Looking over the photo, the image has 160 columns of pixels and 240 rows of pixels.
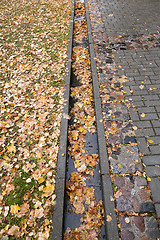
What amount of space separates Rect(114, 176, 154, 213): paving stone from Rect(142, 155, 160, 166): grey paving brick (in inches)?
14.3

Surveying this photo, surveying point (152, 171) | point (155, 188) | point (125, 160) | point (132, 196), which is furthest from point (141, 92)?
point (132, 196)

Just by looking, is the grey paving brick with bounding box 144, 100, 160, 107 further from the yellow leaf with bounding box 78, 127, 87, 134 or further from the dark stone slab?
the dark stone slab

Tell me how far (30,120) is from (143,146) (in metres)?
2.70

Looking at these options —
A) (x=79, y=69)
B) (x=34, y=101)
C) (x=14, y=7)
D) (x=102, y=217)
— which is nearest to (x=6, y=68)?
(x=34, y=101)

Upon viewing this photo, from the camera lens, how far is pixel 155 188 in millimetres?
2957

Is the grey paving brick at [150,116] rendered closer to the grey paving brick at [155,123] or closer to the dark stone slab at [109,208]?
the grey paving brick at [155,123]

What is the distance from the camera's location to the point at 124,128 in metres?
3.86

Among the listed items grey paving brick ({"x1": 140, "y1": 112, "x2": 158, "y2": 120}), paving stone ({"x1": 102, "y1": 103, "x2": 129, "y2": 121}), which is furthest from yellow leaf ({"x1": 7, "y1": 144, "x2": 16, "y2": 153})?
grey paving brick ({"x1": 140, "y1": 112, "x2": 158, "y2": 120})

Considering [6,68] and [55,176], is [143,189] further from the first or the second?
[6,68]

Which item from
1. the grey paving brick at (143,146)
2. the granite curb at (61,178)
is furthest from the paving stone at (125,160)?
the granite curb at (61,178)

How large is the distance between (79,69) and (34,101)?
6.49 feet

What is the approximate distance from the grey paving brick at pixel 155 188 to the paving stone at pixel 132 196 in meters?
0.08

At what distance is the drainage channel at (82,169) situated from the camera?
285 centimetres

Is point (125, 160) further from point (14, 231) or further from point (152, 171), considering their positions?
point (14, 231)
